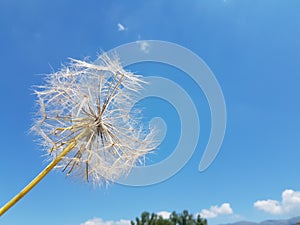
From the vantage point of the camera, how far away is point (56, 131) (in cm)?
509

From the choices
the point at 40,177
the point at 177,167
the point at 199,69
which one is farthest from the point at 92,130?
the point at 199,69

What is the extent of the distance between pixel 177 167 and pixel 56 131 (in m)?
3.94

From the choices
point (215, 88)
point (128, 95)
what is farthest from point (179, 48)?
point (128, 95)

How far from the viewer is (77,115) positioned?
202 inches

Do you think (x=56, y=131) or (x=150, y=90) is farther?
(x=150, y=90)

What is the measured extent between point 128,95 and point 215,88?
15.8 ft

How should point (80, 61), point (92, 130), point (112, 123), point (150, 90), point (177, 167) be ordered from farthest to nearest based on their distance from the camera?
1. point (177, 167)
2. point (150, 90)
3. point (80, 61)
4. point (112, 123)
5. point (92, 130)

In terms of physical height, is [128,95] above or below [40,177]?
above

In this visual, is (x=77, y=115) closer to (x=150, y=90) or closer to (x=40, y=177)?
(x=40, y=177)

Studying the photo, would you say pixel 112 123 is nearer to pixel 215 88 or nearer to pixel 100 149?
pixel 100 149

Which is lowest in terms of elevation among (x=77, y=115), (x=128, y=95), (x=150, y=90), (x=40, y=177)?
(x=40, y=177)

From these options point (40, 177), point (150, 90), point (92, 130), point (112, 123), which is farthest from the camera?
point (150, 90)

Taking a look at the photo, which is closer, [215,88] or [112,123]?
[112,123]

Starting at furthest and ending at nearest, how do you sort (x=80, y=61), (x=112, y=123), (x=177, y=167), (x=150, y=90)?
(x=177, y=167) → (x=150, y=90) → (x=80, y=61) → (x=112, y=123)
